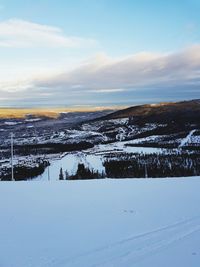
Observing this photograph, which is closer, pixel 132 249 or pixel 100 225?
pixel 132 249

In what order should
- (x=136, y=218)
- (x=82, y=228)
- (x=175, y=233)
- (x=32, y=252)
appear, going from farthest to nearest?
(x=136, y=218)
(x=82, y=228)
(x=175, y=233)
(x=32, y=252)

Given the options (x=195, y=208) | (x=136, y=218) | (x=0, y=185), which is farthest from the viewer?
(x=0, y=185)

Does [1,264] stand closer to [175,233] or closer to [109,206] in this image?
[175,233]

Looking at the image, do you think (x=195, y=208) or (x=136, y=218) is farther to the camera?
(x=195, y=208)

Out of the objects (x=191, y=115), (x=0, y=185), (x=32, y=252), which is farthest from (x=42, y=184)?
(x=191, y=115)

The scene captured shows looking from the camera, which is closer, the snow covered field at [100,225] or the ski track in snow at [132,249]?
the ski track in snow at [132,249]
